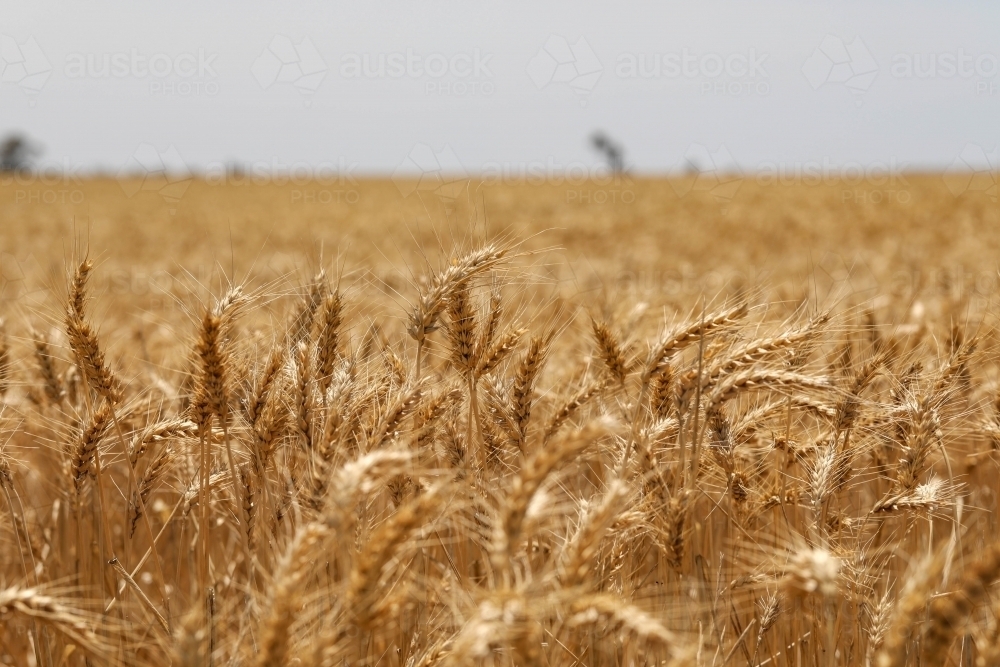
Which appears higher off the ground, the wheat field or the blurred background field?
the blurred background field

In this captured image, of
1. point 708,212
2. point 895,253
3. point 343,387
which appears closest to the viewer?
point 343,387

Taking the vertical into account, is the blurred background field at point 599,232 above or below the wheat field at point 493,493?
above

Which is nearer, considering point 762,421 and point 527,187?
point 762,421

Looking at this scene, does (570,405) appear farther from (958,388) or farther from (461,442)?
(958,388)

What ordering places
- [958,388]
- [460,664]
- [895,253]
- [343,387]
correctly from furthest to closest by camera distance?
1. [895,253]
2. [958,388]
3. [343,387]
4. [460,664]

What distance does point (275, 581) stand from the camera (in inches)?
40.2

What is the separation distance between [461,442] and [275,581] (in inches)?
32.6

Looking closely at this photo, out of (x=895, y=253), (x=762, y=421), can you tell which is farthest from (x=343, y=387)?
(x=895, y=253)

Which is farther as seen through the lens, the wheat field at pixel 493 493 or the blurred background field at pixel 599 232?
the blurred background field at pixel 599 232

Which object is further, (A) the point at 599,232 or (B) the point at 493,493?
(A) the point at 599,232

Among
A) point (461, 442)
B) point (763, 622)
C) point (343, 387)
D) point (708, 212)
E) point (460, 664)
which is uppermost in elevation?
point (708, 212)

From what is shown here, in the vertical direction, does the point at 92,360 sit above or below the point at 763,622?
above

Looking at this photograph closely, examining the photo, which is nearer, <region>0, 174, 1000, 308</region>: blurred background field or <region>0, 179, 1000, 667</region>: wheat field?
<region>0, 179, 1000, 667</region>: wheat field

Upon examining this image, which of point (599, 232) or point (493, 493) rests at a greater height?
point (599, 232)
